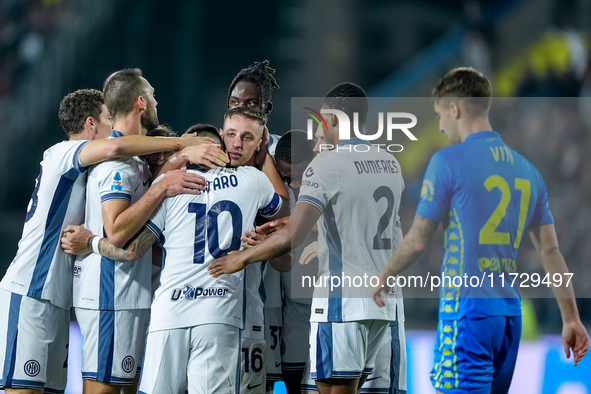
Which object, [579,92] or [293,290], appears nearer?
[293,290]

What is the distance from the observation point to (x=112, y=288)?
4.03 metres

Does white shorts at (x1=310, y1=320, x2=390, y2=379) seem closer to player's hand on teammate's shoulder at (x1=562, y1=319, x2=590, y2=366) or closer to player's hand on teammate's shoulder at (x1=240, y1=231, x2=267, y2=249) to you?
player's hand on teammate's shoulder at (x1=240, y1=231, x2=267, y2=249)

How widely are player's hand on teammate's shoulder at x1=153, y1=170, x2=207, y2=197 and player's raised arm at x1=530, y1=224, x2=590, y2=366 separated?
1.97 m

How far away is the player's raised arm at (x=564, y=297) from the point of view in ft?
11.6

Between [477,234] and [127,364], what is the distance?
2.32 metres

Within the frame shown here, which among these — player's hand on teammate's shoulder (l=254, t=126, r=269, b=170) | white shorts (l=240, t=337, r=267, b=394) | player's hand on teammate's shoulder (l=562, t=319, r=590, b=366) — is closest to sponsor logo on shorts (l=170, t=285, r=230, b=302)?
white shorts (l=240, t=337, r=267, b=394)

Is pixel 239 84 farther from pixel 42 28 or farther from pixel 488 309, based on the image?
pixel 42 28

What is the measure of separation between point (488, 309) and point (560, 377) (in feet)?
9.76

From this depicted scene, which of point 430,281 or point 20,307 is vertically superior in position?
point 430,281

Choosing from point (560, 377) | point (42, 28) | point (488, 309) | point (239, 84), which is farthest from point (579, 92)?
point (42, 28)

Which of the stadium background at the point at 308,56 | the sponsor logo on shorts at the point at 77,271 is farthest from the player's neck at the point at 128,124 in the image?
the stadium background at the point at 308,56

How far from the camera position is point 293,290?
457cm

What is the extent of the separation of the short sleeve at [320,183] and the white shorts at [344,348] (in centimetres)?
75

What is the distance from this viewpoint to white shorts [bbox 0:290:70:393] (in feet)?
13.2
